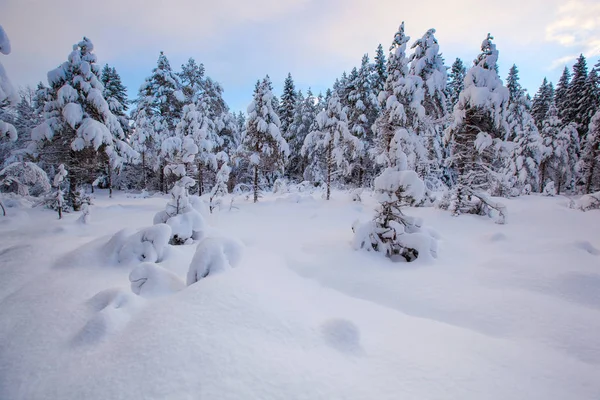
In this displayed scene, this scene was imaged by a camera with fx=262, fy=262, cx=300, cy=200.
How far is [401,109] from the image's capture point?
14.3 metres

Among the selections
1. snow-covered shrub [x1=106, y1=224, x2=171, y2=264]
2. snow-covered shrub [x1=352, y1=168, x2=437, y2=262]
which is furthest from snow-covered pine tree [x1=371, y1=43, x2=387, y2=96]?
snow-covered shrub [x1=106, y1=224, x2=171, y2=264]

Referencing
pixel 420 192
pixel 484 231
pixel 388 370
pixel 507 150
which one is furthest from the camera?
pixel 507 150

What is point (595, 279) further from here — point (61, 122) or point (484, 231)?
point (61, 122)

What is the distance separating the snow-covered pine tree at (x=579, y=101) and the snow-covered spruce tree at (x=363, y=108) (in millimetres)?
23086

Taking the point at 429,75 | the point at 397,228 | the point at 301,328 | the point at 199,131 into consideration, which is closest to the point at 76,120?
the point at 199,131

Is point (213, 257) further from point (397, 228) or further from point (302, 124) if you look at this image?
point (302, 124)

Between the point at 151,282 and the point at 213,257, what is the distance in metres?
1.01

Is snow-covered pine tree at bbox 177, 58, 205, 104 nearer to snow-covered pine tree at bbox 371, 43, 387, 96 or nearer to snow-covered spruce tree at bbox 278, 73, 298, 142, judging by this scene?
snow-covered spruce tree at bbox 278, 73, 298, 142

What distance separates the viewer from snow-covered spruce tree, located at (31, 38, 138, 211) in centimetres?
1386

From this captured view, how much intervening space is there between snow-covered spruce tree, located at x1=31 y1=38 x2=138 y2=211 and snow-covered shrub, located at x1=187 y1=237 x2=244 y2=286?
44.1ft

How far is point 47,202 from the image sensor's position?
15.0 metres

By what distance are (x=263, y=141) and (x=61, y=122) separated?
11.7 metres

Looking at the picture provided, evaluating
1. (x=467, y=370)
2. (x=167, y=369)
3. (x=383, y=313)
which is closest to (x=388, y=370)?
(x=467, y=370)

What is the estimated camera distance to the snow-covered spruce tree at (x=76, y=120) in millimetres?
13859
